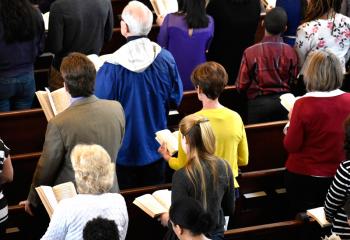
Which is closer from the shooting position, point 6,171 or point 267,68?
point 6,171

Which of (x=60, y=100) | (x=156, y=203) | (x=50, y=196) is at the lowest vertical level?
(x=156, y=203)

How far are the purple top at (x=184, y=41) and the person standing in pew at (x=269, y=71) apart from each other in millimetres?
534

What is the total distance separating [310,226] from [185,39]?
1.95 metres

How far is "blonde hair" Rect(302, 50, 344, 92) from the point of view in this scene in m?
4.32

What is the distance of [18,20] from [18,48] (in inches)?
8.6

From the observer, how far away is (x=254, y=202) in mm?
5055

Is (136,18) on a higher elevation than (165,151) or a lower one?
higher

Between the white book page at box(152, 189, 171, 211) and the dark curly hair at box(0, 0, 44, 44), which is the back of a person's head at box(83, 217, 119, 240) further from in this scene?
the dark curly hair at box(0, 0, 44, 44)

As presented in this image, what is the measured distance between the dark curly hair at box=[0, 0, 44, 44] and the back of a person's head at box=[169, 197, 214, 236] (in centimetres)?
234

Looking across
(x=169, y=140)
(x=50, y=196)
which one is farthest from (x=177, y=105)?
(x=50, y=196)

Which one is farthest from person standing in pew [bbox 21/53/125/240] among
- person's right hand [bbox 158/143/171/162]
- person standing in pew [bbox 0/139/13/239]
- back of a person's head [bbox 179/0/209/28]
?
back of a person's head [bbox 179/0/209/28]

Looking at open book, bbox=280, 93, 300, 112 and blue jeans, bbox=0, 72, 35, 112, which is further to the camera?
blue jeans, bbox=0, 72, 35, 112

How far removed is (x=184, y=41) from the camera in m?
5.63

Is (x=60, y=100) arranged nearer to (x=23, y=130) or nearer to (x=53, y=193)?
(x=23, y=130)
